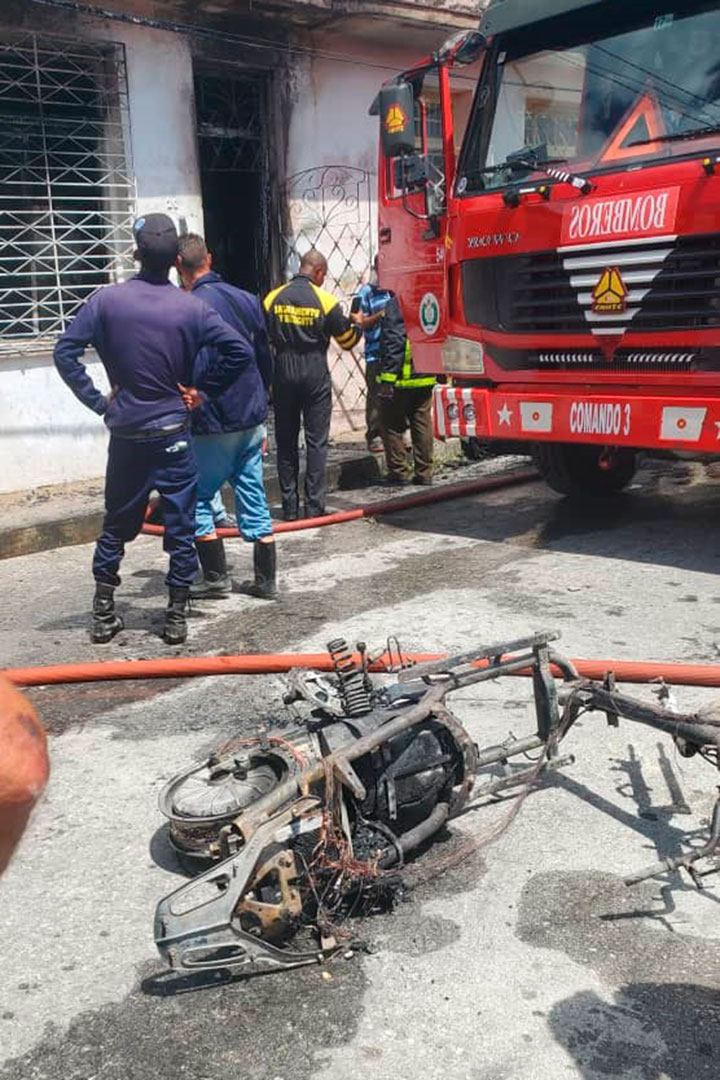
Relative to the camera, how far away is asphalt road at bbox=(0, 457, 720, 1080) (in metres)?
2.14

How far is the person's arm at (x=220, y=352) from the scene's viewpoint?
15.4 feet

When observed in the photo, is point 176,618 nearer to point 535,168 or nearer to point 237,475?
point 237,475

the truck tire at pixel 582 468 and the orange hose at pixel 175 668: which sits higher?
the truck tire at pixel 582 468

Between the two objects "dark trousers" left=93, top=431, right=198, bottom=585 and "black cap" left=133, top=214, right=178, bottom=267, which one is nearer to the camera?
"black cap" left=133, top=214, right=178, bottom=267

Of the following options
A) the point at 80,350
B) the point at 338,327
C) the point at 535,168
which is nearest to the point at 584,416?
the point at 535,168

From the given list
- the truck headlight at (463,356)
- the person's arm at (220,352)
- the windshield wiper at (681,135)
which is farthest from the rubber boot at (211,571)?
the windshield wiper at (681,135)

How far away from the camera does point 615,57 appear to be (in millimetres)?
5570

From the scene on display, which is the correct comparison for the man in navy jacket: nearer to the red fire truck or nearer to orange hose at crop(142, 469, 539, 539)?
orange hose at crop(142, 469, 539, 539)

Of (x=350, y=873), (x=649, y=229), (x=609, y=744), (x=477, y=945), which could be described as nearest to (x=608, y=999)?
(x=477, y=945)

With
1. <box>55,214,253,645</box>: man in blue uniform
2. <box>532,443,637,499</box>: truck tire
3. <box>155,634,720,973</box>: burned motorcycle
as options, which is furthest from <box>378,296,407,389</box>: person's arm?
<box>155,634,720,973</box>: burned motorcycle

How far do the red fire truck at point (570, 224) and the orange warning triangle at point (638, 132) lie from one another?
0.04 feet

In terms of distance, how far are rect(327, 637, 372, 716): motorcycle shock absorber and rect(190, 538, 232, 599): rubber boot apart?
2.63m

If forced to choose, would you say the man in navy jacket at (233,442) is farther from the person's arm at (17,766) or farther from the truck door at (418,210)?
the person's arm at (17,766)

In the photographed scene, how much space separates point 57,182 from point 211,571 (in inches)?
156
